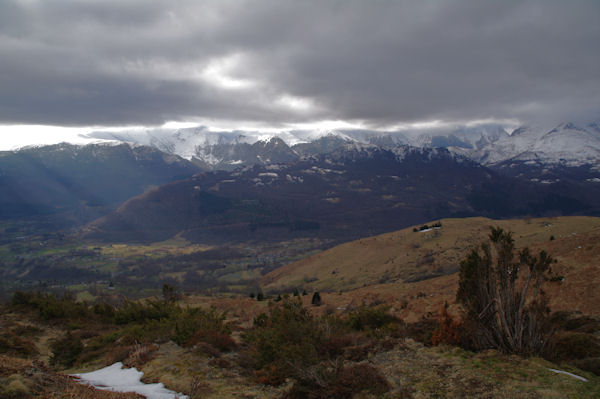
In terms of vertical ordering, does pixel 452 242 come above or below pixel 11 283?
above

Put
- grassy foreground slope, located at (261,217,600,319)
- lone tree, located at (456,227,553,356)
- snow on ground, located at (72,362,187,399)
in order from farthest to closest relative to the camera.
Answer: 1. grassy foreground slope, located at (261,217,600,319)
2. lone tree, located at (456,227,553,356)
3. snow on ground, located at (72,362,187,399)

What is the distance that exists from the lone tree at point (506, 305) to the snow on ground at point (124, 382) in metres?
12.7

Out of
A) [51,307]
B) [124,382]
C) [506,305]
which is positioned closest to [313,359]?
[124,382]

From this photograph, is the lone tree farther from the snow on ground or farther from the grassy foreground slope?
the snow on ground

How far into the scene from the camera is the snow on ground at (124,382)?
511 inches

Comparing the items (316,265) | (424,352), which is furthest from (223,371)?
(316,265)

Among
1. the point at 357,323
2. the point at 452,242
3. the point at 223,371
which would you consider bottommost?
the point at 452,242

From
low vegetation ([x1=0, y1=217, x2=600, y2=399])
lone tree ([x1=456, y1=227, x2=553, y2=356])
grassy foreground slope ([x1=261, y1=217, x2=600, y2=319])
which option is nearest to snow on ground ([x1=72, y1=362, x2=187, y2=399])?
low vegetation ([x1=0, y1=217, x2=600, y2=399])

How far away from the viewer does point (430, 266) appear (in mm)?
89688

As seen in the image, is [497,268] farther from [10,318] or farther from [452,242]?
[452,242]

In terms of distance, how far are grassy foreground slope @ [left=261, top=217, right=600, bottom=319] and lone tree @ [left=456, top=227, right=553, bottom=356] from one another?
11.4m

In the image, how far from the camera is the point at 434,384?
11992mm

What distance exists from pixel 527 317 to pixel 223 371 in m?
13.8

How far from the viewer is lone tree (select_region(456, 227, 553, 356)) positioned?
1412 centimetres
